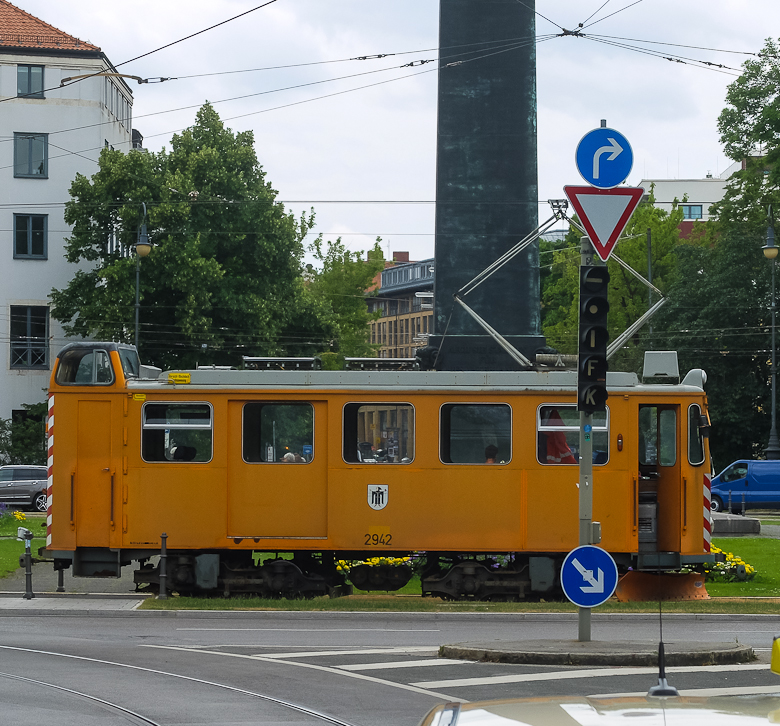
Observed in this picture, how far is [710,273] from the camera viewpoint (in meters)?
52.6

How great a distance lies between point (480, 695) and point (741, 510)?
33.2m

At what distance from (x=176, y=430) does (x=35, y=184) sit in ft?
125

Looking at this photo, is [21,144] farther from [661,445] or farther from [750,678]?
[750,678]

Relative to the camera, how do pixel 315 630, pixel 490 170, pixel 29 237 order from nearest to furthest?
pixel 315 630 < pixel 490 170 < pixel 29 237

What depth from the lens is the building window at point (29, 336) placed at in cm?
5169

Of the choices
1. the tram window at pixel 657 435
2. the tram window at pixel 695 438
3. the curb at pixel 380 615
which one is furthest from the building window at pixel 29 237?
the tram window at pixel 695 438

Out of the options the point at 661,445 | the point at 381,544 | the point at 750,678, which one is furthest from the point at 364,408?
the point at 750,678

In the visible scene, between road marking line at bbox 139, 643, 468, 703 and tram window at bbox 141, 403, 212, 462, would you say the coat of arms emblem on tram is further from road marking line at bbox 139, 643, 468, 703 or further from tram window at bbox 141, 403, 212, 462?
road marking line at bbox 139, 643, 468, 703

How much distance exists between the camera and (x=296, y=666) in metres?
11.1

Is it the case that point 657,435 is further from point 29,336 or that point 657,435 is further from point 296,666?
point 29,336

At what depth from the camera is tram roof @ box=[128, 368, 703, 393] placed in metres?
16.7

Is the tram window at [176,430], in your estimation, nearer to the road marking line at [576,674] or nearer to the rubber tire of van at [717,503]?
the road marking line at [576,674]

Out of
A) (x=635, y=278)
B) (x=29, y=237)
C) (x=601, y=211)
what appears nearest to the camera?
(x=601, y=211)

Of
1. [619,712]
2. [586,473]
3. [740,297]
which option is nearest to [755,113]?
[740,297]
